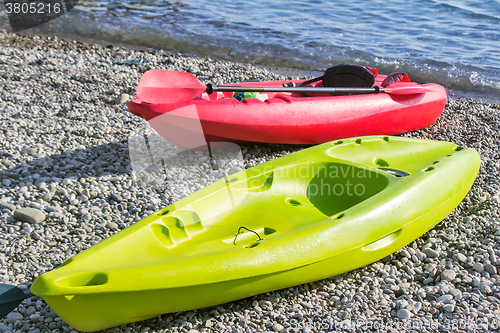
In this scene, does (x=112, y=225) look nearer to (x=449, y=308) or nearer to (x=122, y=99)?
(x=449, y=308)

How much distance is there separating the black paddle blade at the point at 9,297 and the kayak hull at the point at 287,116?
1.67 meters

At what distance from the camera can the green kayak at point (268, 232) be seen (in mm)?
1832

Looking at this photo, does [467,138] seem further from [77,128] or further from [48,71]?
[48,71]

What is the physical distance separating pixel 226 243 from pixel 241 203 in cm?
37

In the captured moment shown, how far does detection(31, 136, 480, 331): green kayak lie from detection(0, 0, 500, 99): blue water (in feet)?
13.2

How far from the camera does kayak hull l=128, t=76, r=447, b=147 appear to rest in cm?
339

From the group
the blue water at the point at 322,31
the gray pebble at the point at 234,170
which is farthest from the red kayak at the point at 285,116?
the blue water at the point at 322,31

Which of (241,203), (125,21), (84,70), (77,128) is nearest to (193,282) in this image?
(241,203)

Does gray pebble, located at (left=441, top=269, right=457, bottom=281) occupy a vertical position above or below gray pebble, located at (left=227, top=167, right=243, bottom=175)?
above

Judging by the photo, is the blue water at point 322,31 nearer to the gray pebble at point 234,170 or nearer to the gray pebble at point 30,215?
the gray pebble at point 234,170

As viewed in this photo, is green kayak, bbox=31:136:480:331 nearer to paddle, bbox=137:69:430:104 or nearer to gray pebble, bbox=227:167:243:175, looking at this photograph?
gray pebble, bbox=227:167:243:175

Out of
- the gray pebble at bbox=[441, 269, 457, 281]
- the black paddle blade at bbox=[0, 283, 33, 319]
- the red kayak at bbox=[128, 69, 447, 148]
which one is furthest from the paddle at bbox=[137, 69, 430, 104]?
the gray pebble at bbox=[441, 269, 457, 281]

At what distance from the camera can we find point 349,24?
9.16 meters

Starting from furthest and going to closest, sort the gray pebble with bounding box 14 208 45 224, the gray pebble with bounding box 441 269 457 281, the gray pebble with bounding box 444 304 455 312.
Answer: the gray pebble with bounding box 14 208 45 224, the gray pebble with bounding box 441 269 457 281, the gray pebble with bounding box 444 304 455 312
